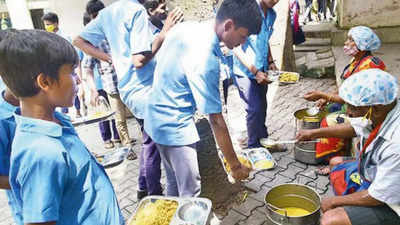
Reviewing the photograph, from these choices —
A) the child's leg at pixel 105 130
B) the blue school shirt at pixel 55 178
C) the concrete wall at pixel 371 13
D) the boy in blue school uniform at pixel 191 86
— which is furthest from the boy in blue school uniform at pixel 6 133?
the concrete wall at pixel 371 13

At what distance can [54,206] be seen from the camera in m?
1.13

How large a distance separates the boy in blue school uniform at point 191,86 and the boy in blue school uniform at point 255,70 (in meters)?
1.55

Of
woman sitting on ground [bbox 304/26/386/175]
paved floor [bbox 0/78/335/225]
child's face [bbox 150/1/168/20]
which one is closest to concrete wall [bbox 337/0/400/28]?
paved floor [bbox 0/78/335/225]

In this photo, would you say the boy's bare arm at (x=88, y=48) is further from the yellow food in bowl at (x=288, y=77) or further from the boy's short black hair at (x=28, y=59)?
the yellow food in bowl at (x=288, y=77)

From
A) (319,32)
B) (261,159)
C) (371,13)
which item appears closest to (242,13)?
(261,159)

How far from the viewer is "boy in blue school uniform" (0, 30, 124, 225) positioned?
1109 mm

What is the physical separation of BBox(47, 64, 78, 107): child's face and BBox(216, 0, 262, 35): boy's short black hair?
1.10 meters

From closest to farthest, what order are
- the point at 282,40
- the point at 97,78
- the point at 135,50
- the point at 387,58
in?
1. the point at 135,50
2. the point at 97,78
3. the point at 387,58
4. the point at 282,40

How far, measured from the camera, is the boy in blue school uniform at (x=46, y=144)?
43.7 inches

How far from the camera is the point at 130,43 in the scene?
106 inches

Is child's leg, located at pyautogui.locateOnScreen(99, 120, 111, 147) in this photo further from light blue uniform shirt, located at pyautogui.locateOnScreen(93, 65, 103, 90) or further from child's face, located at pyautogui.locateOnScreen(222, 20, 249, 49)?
child's face, located at pyautogui.locateOnScreen(222, 20, 249, 49)

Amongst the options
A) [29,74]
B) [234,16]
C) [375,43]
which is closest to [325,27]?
[375,43]

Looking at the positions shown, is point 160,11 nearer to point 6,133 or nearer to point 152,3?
point 152,3

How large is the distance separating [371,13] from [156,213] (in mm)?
6759
